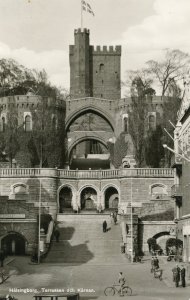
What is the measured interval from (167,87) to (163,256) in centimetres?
3522

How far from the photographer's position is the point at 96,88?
10169cm

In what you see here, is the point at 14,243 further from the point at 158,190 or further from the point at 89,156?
the point at 89,156

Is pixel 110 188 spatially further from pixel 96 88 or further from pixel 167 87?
pixel 96 88

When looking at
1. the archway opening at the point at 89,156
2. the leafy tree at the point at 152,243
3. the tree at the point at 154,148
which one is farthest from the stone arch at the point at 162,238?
the archway opening at the point at 89,156

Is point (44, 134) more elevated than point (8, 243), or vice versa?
point (44, 134)

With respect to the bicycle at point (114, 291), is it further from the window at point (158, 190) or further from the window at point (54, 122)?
Result: the window at point (54, 122)

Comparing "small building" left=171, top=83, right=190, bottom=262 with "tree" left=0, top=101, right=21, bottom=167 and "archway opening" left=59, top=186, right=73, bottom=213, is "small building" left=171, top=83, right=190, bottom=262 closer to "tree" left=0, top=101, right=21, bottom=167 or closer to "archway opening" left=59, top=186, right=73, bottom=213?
"archway opening" left=59, top=186, right=73, bottom=213

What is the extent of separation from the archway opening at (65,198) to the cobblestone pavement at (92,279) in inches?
767

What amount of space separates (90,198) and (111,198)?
225 centimetres

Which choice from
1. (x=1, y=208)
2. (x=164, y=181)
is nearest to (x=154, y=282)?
(x=1, y=208)

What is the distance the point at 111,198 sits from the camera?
70.8 meters

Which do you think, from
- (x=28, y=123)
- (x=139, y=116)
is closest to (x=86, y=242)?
(x=139, y=116)

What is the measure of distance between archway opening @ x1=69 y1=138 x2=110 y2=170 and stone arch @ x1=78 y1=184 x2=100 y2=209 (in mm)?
15321

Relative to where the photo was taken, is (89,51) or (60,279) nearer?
(60,279)
